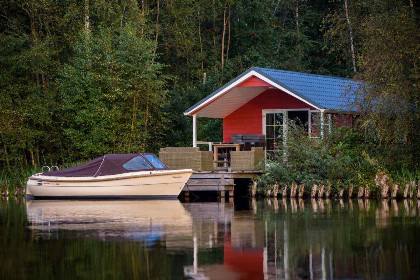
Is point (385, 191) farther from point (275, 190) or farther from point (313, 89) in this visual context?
point (313, 89)

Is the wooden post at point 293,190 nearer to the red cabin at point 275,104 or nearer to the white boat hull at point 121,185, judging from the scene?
the red cabin at point 275,104

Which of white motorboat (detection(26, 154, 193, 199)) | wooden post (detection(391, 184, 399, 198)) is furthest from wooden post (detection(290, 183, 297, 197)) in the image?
white motorboat (detection(26, 154, 193, 199))

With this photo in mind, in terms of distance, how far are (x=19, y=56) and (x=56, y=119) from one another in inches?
130

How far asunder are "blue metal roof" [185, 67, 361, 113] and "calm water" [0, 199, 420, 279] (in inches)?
303

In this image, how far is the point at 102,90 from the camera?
33906mm

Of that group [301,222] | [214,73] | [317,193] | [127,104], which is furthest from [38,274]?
[214,73]

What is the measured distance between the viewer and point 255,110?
3294cm

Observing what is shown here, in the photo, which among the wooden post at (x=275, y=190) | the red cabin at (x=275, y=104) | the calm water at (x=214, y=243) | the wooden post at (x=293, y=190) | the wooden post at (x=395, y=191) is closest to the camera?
the calm water at (x=214, y=243)

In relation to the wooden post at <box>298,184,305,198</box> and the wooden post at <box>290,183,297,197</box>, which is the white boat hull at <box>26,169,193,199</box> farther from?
the wooden post at <box>298,184,305,198</box>

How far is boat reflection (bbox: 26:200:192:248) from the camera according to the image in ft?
48.8

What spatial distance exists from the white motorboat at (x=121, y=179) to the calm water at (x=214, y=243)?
13.8 ft

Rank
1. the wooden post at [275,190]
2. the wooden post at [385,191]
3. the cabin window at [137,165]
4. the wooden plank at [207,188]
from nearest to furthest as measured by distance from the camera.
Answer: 1. the wooden post at [385,191]
2. the wooden post at [275,190]
3. the cabin window at [137,165]
4. the wooden plank at [207,188]

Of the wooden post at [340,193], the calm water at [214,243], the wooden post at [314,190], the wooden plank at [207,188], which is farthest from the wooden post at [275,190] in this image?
the calm water at [214,243]

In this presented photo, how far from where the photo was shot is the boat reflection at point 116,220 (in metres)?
14.9
